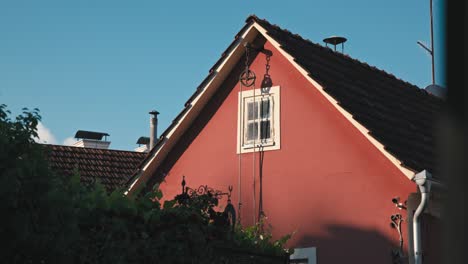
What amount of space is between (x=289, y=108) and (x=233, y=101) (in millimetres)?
1417

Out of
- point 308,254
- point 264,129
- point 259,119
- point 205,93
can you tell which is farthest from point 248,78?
point 308,254

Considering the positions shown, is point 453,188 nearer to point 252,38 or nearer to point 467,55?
point 467,55

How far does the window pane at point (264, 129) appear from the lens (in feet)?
48.5

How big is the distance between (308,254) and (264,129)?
2720 mm

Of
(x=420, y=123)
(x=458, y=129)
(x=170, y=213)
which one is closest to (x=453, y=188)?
(x=458, y=129)

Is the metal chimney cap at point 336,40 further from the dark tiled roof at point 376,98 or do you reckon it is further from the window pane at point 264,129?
the window pane at point 264,129

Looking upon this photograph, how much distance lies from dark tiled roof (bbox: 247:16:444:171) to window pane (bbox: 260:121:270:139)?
135 cm

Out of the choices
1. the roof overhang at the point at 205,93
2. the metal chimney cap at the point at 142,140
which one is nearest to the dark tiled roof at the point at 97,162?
the roof overhang at the point at 205,93

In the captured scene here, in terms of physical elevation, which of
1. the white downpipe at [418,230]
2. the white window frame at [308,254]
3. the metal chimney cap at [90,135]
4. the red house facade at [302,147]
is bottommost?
the white window frame at [308,254]

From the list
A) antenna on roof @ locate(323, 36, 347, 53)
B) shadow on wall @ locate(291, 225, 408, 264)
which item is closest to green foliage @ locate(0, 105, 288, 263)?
shadow on wall @ locate(291, 225, 408, 264)

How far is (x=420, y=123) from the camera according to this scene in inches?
627

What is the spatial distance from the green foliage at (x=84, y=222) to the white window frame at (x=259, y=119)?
3.60 m

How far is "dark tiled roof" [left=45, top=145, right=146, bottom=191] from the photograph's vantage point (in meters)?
22.1

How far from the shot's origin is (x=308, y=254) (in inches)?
521
